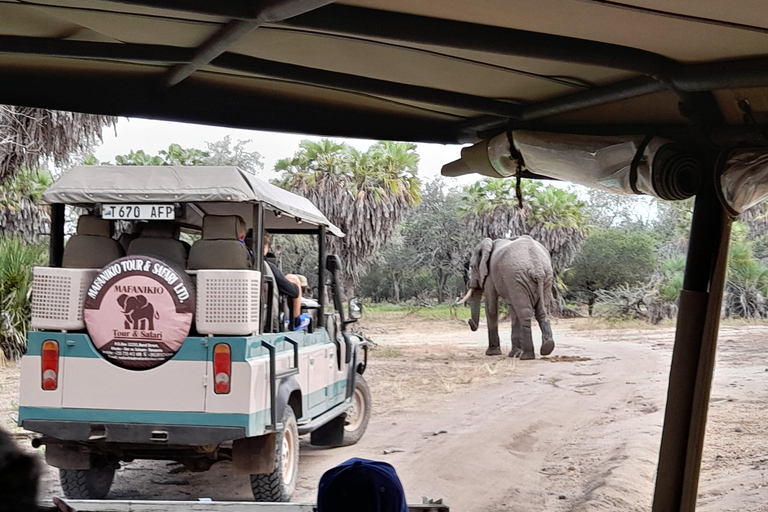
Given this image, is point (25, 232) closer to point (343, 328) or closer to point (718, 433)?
point (343, 328)

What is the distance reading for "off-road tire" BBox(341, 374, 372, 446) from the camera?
920 centimetres

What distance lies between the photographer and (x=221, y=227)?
20.0ft

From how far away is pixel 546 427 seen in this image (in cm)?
1052

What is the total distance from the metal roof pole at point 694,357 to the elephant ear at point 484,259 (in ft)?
55.1

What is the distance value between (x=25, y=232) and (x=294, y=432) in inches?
632

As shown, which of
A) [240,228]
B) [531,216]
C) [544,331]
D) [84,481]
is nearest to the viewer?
[240,228]

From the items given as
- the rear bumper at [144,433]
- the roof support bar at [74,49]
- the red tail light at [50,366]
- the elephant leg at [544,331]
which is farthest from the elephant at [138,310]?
the elephant leg at [544,331]

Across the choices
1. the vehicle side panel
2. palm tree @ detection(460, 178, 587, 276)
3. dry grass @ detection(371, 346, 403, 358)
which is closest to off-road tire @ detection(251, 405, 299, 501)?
the vehicle side panel

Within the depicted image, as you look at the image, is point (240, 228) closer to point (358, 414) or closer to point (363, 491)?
point (358, 414)

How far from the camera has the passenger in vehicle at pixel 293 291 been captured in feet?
23.0

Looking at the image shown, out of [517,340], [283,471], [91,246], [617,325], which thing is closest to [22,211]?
[517,340]

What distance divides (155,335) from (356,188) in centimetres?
2043

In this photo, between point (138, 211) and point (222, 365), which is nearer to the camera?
point (222, 365)

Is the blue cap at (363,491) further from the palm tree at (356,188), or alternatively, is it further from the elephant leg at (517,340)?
the palm tree at (356,188)
